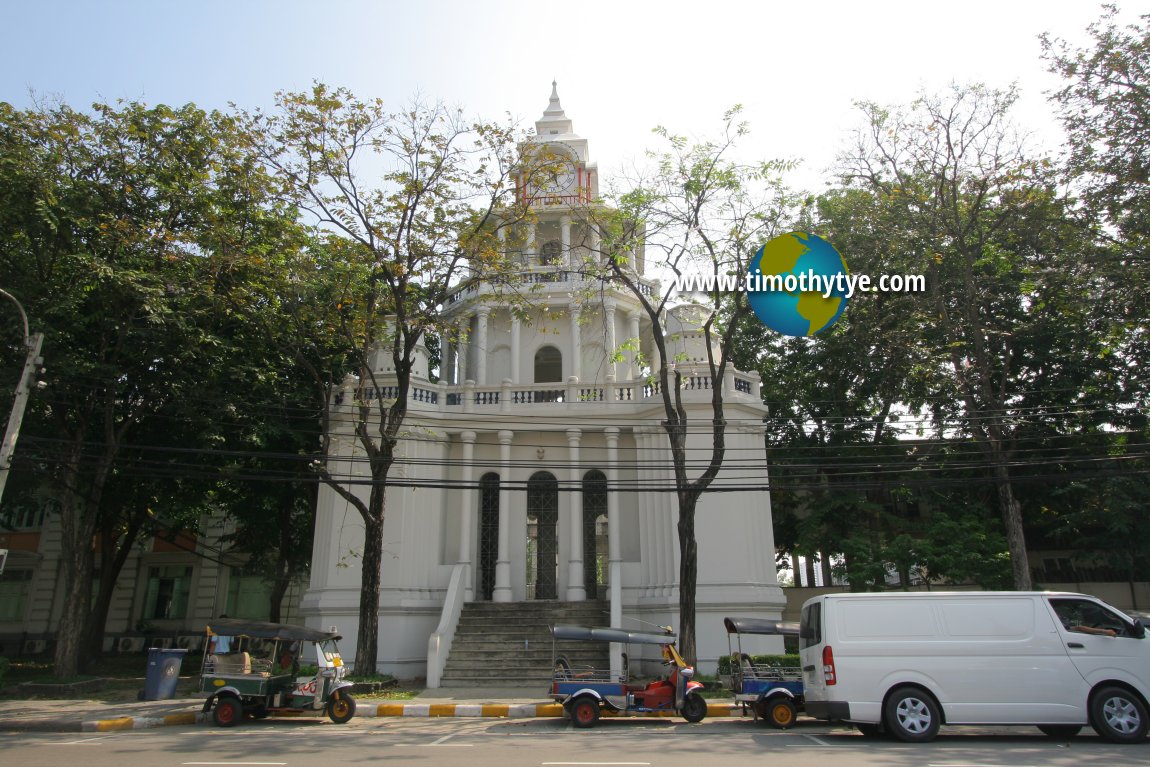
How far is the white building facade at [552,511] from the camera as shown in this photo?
2030 centimetres

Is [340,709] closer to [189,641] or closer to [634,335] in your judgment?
[634,335]

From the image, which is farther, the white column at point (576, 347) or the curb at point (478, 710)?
the white column at point (576, 347)

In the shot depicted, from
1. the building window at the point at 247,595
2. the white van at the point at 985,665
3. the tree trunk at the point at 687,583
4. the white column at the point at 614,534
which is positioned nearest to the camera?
the white van at the point at 985,665

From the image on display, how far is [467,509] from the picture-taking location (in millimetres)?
22344

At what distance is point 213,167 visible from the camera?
64.7 ft

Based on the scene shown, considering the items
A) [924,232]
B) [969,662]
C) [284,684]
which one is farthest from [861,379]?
[284,684]

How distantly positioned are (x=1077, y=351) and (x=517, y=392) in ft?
58.4

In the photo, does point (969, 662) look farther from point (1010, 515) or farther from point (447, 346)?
point (447, 346)

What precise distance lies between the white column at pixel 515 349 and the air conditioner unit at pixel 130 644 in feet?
69.0

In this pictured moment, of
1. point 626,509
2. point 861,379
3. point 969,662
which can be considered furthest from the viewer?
point 861,379

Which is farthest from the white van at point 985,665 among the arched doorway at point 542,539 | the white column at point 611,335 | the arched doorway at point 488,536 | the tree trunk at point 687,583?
the white column at point 611,335

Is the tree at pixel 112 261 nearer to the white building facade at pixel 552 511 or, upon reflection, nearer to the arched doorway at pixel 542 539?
the white building facade at pixel 552 511

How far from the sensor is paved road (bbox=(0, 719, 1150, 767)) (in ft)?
30.3

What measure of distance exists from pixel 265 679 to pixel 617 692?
20.8 feet
